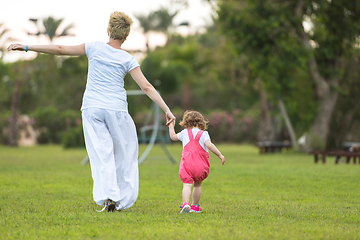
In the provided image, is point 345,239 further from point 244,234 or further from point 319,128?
point 319,128

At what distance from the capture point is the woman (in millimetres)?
5078

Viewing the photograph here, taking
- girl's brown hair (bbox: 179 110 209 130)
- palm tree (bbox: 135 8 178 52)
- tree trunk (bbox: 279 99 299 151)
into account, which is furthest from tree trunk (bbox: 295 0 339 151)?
palm tree (bbox: 135 8 178 52)

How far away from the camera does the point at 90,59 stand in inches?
207

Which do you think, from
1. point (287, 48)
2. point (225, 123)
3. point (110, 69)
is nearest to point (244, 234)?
point (110, 69)

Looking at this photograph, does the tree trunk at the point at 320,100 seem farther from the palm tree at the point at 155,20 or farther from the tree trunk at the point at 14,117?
the palm tree at the point at 155,20

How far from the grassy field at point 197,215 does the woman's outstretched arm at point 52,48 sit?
70.0 inches

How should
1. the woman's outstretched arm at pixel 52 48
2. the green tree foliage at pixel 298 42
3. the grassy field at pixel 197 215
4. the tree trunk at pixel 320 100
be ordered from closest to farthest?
the grassy field at pixel 197 215 → the woman's outstretched arm at pixel 52 48 → the green tree foliage at pixel 298 42 → the tree trunk at pixel 320 100

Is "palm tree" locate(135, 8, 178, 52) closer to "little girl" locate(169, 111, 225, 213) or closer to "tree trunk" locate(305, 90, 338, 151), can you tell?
"tree trunk" locate(305, 90, 338, 151)

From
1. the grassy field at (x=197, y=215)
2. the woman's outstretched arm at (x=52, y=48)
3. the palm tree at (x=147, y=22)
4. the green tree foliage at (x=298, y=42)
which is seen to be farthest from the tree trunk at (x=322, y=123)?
the palm tree at (x=147, y=22)

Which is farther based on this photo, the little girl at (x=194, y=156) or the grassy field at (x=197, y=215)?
the little girl at (x=194, y=156)

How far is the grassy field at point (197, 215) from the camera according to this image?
4.05 meters

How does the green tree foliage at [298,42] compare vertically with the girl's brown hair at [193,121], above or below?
above

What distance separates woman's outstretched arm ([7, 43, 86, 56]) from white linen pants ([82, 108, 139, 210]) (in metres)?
0.67

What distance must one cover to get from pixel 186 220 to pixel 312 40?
16858 mm
